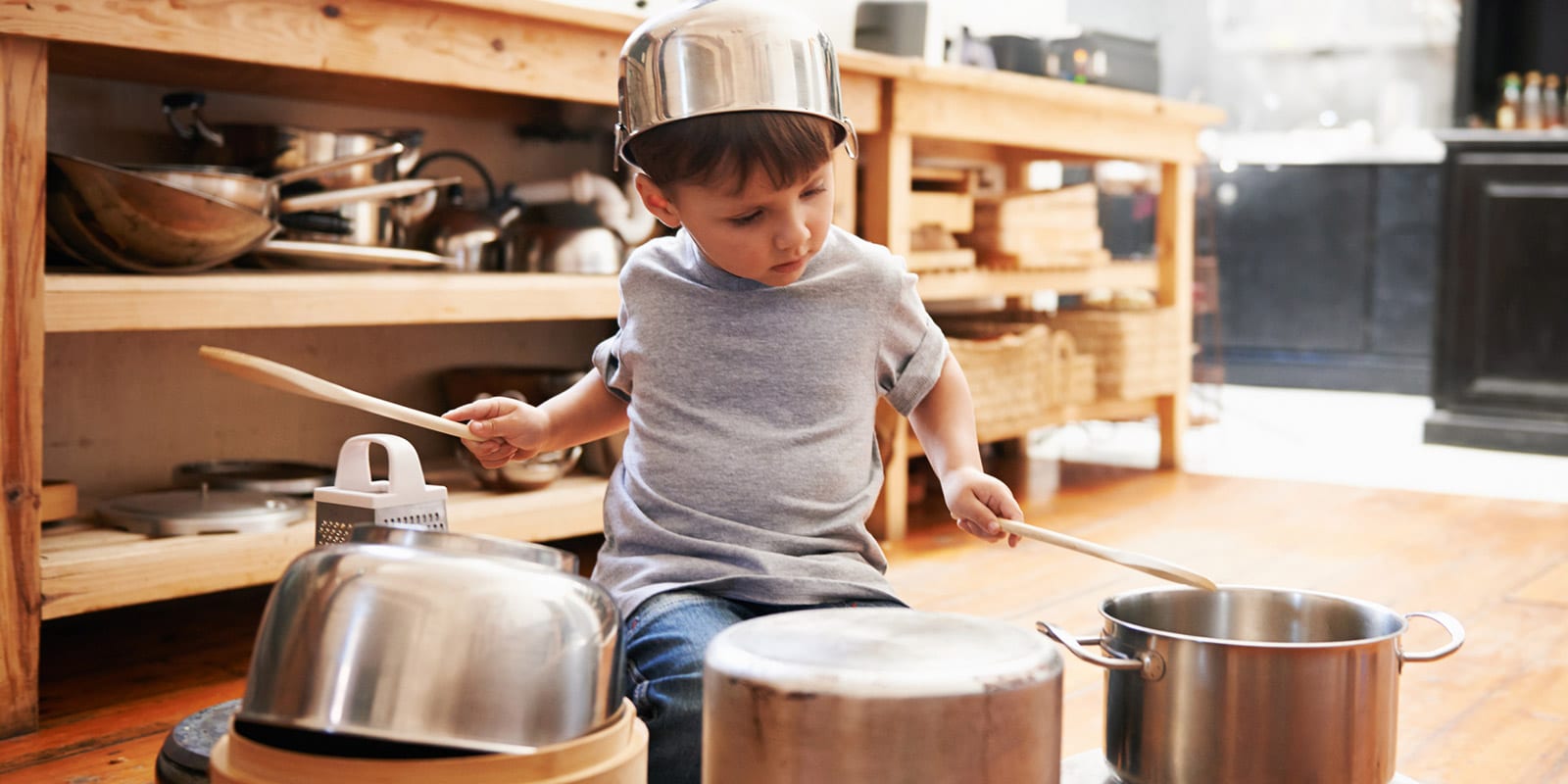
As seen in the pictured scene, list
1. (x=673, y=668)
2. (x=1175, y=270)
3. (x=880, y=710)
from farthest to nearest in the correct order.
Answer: (x=1175, y=270), (x=673, y=668), (x=880, y=710)

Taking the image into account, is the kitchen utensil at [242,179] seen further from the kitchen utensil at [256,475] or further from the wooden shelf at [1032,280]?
the wooden shelf at [1032,280]

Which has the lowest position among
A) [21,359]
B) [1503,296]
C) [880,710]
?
[880,710]

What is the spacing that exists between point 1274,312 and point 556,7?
4223 mm

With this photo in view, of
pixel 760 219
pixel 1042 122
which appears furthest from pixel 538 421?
pixel 1042 122

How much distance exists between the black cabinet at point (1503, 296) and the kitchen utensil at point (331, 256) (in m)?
3.11

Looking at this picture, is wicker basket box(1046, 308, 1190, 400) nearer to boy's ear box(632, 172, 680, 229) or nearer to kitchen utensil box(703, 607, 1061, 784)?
boy's ear box(632, 172, 680, 229)

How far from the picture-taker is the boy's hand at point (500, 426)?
44.7 inches

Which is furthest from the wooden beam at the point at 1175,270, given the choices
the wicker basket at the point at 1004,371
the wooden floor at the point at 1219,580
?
the wicker basket at the point at 1004,371

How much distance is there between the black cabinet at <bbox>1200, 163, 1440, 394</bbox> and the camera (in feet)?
17.2

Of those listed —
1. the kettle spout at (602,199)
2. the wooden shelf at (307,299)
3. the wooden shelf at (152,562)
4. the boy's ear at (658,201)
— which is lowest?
the wooden shelf at (152,562)

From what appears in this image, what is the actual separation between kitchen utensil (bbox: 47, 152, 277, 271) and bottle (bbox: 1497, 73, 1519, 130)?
3541 millimetres

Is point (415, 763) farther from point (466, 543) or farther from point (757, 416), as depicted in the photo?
point (757, 416)

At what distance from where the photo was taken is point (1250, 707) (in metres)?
0.96

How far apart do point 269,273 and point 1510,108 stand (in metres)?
3.53
